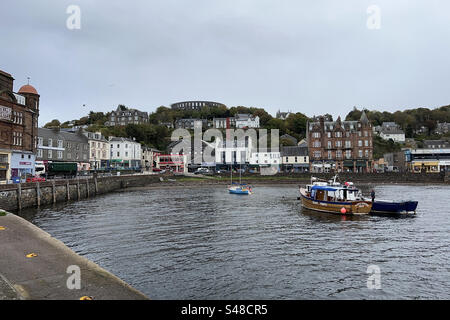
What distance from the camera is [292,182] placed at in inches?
3295

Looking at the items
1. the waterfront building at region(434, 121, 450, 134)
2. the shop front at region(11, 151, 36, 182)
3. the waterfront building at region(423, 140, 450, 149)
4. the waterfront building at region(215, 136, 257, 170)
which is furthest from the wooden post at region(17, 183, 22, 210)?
the waterfront building at region(434, 121, 450, 134)

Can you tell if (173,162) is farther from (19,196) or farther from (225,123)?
(19,196)

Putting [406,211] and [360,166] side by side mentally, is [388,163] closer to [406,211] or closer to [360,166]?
[360,166]

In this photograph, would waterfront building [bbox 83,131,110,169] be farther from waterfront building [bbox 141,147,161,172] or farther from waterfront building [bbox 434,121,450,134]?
waterfront building [bbox 434,121,450,134]

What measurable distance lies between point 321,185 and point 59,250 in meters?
30.1

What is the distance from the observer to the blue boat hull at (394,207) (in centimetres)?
3306

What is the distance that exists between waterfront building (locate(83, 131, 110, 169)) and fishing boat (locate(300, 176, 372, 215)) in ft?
244

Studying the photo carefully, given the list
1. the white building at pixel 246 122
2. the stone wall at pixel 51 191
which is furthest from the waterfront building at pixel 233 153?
the white building at pixel 246 122

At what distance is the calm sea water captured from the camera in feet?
42.2

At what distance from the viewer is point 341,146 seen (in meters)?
99.5

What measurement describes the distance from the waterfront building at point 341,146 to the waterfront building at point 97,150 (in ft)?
Result: 230

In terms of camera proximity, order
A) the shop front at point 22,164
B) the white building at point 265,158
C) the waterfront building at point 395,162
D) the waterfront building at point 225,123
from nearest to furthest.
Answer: the shop front at point 22,164
the white building at point 265,158
the waterfront building at point 395,162
the waterfront building at point 225,123

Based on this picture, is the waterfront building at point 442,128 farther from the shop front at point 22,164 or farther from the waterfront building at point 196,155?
the shop front at point 22,164
